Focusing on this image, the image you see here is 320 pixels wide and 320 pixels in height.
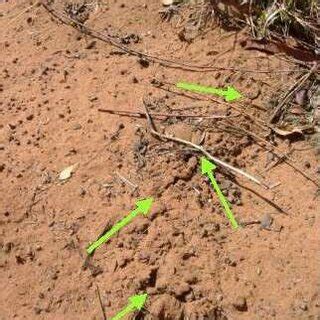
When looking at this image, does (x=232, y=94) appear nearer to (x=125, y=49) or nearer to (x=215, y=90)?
(x=215, y=90)

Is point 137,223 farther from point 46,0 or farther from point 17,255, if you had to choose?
point 46,0

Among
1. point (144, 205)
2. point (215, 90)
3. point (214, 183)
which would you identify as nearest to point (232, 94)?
point (215, 90)

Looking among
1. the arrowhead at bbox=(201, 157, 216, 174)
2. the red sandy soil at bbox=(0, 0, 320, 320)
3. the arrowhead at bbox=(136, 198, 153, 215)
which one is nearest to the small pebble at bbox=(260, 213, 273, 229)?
the red sandy soil at bbox=(0, 0, 320, 320)

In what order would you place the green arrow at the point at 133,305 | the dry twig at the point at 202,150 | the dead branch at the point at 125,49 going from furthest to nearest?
the dead branch at the point at 125,49
the dry twig at the point at 202,150
the green arrow at the point at 133,305

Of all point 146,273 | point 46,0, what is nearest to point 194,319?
point 146,273

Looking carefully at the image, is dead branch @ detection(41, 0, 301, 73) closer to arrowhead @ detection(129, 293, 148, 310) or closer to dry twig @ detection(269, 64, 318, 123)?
dry twig @ detection(269, 64, 318, 123)

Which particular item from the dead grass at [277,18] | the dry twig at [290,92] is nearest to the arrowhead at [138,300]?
the dry twig at [290,92]

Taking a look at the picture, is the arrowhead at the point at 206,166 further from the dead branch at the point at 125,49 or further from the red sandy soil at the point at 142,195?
the dead branch at the point at 125,49
